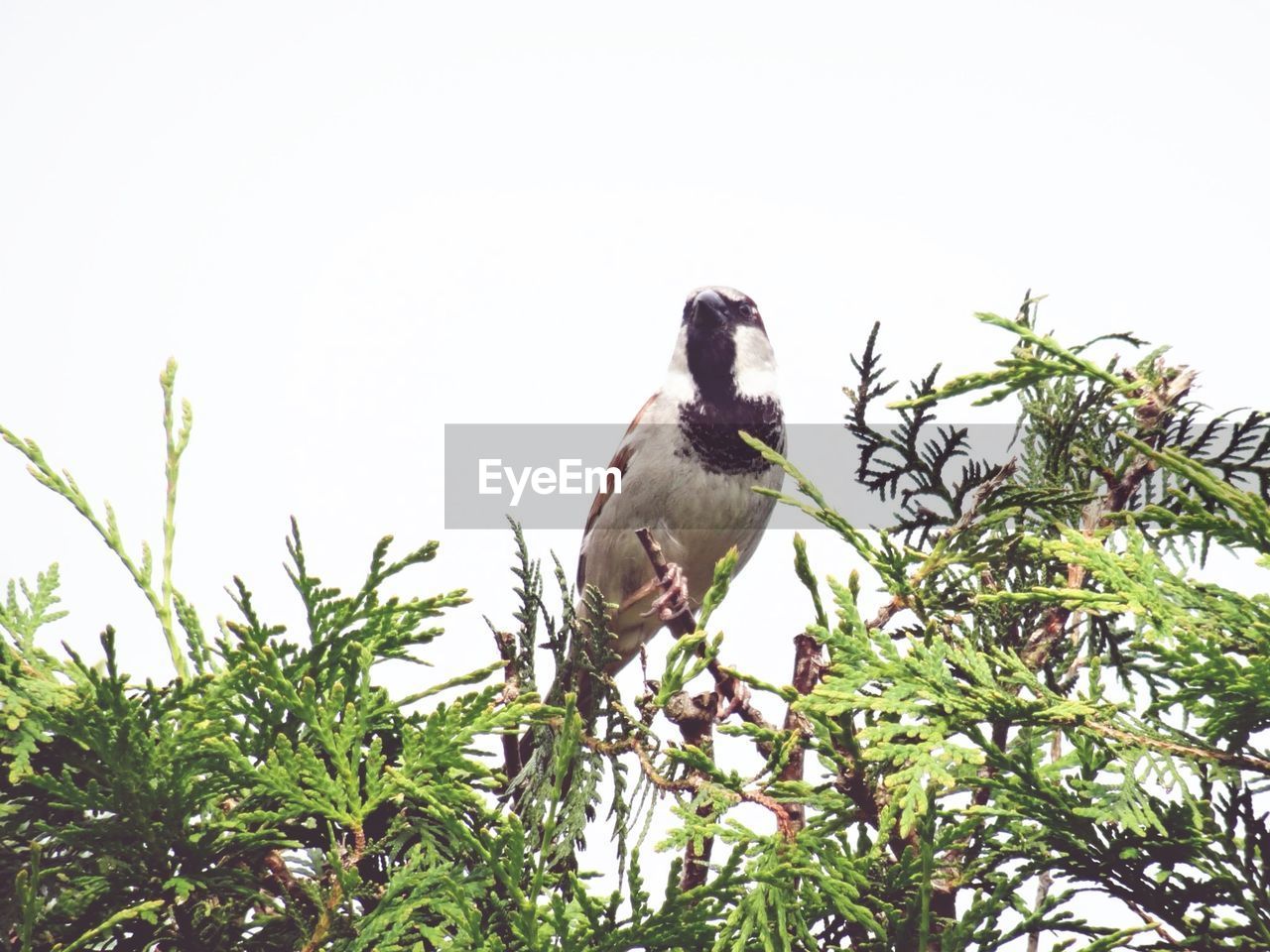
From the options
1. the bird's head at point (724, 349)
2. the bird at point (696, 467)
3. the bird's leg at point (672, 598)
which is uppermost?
the bird's head at point (724, 349)

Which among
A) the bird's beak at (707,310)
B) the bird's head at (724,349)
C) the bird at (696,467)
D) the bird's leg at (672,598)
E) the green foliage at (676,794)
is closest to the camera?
the green foliage at (676,794)

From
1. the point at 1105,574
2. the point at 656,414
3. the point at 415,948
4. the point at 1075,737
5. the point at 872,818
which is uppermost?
the point at 656,414

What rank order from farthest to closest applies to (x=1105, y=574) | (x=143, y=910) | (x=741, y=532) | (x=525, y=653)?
(x=741, y=532), (x=525, y=653), (x=1105, y=574), (x=143, y=910)

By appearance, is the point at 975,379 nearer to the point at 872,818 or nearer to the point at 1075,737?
the point at 1075,737

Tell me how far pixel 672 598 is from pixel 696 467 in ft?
3.57

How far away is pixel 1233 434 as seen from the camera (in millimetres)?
2246

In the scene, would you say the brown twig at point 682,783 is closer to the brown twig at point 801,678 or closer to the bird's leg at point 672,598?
the brown twig at point 801,678

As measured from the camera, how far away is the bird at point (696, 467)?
161 inches

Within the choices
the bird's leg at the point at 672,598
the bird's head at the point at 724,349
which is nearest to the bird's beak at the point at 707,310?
the bird's head at the point at 724,349

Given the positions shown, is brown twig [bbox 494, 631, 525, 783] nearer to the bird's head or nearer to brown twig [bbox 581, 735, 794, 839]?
brown twig [bbox 581, 735, 794, 839]

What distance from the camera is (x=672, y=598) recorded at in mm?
3061

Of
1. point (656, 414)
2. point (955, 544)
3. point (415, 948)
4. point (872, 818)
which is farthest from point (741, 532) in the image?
point (415, 948)

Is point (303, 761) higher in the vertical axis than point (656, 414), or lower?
lower

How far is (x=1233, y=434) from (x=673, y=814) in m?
1.26
